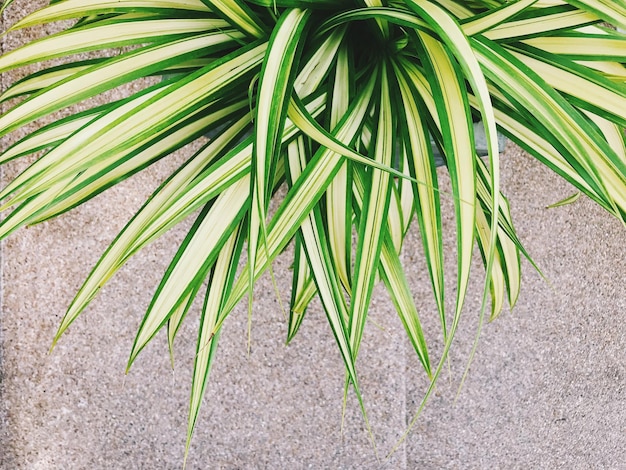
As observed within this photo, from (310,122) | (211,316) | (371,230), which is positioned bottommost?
(211,316)

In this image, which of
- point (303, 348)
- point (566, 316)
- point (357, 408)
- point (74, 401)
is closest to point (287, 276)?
point (303, 348)

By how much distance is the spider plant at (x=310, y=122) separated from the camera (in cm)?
42

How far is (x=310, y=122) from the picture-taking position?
43 centimetres

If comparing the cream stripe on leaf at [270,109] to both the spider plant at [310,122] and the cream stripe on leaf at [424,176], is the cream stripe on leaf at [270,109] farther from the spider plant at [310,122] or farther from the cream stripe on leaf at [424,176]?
the cream stripe on leaf at [424,176]

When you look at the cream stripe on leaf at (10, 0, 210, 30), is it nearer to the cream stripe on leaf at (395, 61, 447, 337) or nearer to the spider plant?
the spider plant

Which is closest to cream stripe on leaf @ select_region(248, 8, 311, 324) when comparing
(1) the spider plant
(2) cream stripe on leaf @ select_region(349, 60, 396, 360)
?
(1) the spider plant

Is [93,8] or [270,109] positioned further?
[93,8]

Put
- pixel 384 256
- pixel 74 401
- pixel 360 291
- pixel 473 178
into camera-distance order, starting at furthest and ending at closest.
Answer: pixel 74 401
pixel 384 256
pixel 360 291
pixel 473 178

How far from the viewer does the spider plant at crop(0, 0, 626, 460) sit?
42cm

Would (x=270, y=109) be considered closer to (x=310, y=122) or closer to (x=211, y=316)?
(x=310, y=122)

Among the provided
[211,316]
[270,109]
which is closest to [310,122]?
[270,109]

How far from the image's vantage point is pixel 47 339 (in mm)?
873

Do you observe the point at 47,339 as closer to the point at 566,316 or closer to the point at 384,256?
the point at 384,256

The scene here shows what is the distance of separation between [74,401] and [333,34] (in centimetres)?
68
